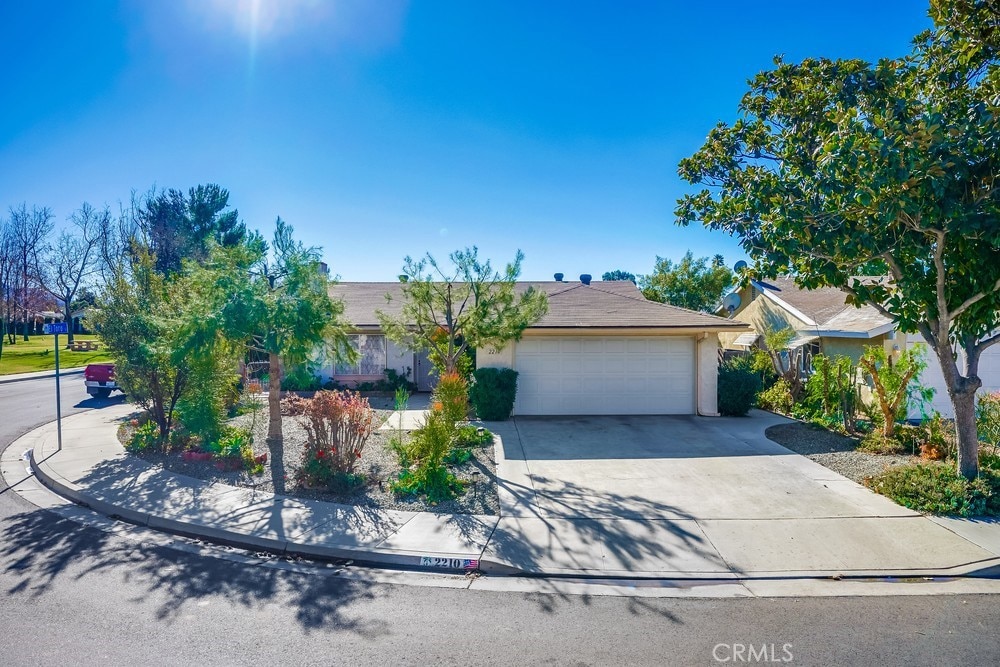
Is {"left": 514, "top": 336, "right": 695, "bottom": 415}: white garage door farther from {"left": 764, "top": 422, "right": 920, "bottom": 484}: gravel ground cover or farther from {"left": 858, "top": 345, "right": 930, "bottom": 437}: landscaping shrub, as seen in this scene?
{"left": 858, "top": 345, "right": 930, "bottom": 437}: landscaping shrub

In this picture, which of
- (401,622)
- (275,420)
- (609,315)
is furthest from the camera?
(609,315)

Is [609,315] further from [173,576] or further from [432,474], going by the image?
[173,576]

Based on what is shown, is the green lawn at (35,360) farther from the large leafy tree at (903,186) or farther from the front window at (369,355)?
the large leafy tree at (903,186)

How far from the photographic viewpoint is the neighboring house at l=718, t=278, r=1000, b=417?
13977 mm

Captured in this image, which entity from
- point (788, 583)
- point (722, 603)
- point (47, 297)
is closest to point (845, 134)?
point (788, 583)

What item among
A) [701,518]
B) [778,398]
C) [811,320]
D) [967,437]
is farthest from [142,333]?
[811,320]

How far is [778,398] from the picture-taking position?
15.1m

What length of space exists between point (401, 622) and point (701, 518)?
429 cm

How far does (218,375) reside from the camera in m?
10.6

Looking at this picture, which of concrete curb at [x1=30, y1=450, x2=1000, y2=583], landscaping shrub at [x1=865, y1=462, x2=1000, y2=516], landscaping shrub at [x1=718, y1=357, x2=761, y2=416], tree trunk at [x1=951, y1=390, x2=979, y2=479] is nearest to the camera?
concrete curb at [x1=30, y1=450, x2=1000, y2=583]

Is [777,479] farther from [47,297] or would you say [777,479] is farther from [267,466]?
[47,297]

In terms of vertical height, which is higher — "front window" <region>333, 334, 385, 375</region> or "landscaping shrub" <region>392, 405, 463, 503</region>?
"front window" <region>333, 334, 385, 375</region>

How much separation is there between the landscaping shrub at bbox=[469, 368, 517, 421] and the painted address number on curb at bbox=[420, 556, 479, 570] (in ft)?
25.1

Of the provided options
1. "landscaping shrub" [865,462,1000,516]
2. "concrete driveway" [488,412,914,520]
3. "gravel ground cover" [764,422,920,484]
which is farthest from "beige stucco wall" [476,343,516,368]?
"landscaping shrub" [865,462,1000,516]
